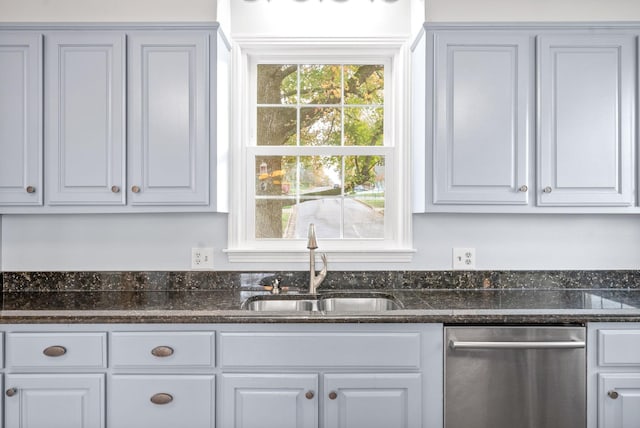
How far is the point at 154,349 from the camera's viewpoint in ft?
5.67

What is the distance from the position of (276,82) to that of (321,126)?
35cm

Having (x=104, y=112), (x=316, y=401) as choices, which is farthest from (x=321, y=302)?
(x=104, y=112)

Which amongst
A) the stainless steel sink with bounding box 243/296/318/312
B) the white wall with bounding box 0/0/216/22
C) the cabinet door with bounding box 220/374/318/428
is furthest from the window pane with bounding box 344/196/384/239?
the white wall with bounding box 0/0/216/22

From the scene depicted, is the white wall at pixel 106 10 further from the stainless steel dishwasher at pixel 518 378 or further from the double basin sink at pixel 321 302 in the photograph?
the stainless steel dishwasher at pixel 518 378

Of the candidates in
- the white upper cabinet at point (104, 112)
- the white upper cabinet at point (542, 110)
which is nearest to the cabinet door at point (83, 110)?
the white upper cabinet at point (104, 112)

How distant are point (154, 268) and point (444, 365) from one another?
154cm

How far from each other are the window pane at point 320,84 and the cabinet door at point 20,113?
1286 millimetres

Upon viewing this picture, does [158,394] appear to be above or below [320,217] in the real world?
below

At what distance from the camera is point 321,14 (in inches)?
95.3

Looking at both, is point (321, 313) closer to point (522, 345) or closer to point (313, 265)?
point (313, 265)

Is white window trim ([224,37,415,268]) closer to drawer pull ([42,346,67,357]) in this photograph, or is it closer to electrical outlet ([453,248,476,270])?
electrical outlet ([453,248,476,270])

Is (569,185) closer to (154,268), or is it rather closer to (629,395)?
(629,395)

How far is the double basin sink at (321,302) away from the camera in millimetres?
2168

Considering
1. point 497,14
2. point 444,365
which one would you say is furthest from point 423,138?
point 444,365
